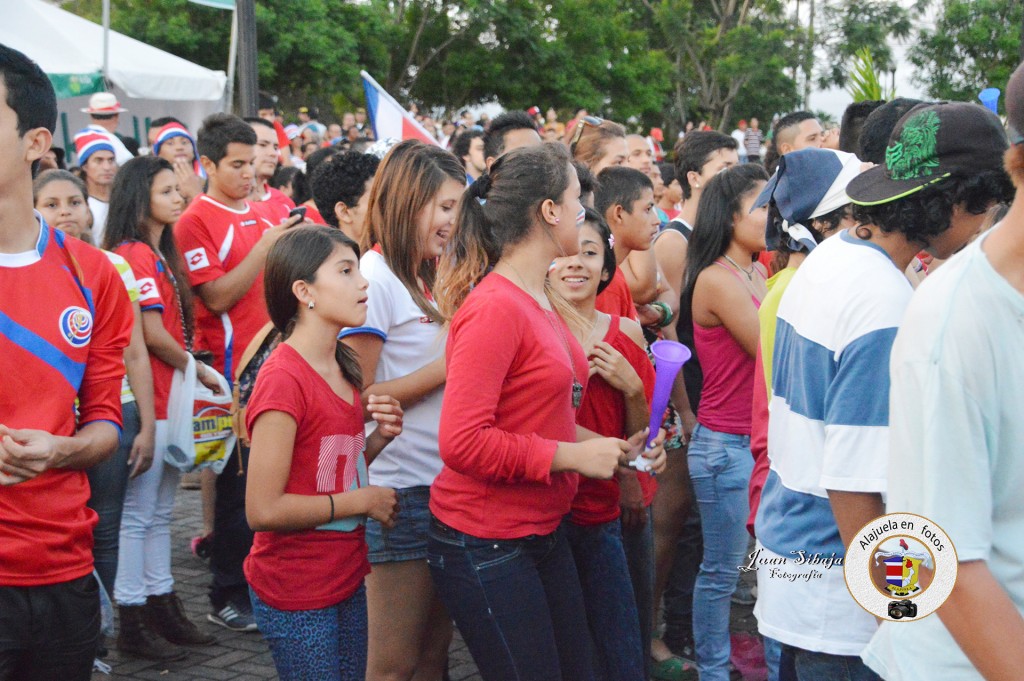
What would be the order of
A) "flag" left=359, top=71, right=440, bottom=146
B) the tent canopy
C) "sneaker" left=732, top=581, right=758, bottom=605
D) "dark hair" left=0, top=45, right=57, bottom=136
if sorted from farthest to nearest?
the tent canopy, "flag" left=359, top=71, right=440, bottom=146, "sneaker" left=732, top=581, right=758, bottom=605, "dark hair" left=0, top=45, right=57, bottom=136

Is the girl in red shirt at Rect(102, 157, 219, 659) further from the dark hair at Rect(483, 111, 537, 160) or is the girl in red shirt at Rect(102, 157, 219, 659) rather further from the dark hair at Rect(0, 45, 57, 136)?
the dark hair at Rect(0, 45, 57, 136)

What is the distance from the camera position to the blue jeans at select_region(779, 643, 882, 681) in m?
2.38

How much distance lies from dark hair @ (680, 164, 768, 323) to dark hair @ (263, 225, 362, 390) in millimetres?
1689

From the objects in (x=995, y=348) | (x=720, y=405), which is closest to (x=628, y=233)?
(x=720, y=405)

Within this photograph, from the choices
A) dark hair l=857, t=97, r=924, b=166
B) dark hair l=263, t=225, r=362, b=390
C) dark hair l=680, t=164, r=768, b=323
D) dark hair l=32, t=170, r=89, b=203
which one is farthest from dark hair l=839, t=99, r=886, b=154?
dark hair l=32, t=170, r=89, b=203

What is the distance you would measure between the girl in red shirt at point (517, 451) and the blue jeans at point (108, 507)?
202 cm

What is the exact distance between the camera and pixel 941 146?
7.02ft

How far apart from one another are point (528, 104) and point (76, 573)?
42.8m

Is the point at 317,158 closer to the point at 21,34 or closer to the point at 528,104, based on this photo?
the point at 21,34

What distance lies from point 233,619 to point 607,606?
2546 mm

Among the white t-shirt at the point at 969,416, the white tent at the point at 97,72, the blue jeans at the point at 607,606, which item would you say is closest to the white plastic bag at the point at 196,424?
the blue jeans at the point at 607,606

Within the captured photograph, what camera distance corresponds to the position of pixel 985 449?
1690 millimetres

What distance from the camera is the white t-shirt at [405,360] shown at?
3486 millimetres

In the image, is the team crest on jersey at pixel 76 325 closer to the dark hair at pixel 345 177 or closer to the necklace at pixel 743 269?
the dark hair at pixel 345 177
